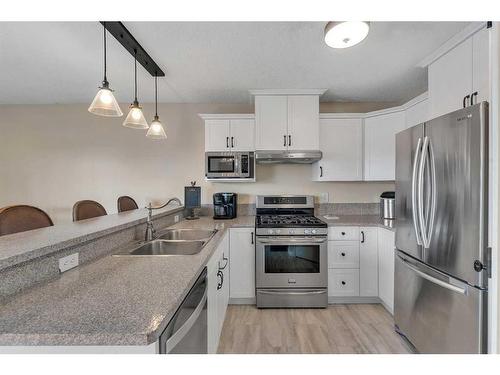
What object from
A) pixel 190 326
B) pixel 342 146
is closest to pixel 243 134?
pixel 342 146

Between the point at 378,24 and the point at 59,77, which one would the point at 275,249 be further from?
the point at 59,77

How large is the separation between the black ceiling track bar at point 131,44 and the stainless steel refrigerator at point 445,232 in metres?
2.21

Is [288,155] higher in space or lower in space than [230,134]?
lower

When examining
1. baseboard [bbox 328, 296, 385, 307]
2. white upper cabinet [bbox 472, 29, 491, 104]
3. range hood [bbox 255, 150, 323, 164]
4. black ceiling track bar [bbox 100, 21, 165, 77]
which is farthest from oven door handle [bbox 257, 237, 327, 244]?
black ceiling track bar [bbox 100, 21, 165, 77]

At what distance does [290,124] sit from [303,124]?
15 centimetres

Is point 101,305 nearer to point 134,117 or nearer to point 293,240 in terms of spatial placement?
point 134,117

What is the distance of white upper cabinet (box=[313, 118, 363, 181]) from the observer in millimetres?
2695

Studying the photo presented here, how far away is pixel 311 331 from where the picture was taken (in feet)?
6.35

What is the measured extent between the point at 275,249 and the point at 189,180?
1571mm

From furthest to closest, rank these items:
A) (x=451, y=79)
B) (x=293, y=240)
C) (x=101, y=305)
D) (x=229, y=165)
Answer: (x=229, y=165)
(x=293, y=240)
(x=451, y=79)
(x=101, y=305)

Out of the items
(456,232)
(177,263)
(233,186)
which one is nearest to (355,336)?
(456,232)

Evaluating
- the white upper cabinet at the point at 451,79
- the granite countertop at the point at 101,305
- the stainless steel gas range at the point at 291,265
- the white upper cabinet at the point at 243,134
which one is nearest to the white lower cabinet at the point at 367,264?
the stainless steel gas range at the point at 291,265

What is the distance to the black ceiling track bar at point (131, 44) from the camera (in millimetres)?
1561

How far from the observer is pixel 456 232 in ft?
4.18
